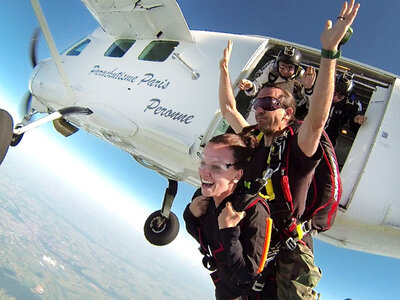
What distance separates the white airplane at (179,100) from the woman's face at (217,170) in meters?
1.96

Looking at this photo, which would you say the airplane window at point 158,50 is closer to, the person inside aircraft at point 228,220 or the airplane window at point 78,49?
the airplane window at point 78,49

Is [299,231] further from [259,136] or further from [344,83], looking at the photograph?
[344,83]

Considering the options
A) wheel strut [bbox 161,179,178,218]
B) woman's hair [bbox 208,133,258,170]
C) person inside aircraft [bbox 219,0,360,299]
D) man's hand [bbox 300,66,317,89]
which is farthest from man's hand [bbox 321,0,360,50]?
wheel strut [bbox 161,179,178,218]

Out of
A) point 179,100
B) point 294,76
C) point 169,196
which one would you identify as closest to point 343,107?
point 294,76

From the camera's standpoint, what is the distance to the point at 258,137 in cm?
234

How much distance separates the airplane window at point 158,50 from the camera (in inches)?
226

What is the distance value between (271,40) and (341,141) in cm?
193

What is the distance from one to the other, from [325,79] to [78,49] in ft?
26.0

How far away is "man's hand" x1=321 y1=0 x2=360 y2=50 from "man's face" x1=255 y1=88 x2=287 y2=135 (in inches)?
21.8

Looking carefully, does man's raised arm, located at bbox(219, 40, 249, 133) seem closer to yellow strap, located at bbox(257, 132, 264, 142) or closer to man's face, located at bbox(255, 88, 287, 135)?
yellow strap, located at bbox(257, 132, 264, 142)

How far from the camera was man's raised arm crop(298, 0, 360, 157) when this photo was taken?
1628 mm

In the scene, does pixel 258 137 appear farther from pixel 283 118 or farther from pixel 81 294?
pixel 81 294

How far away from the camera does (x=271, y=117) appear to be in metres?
2.15

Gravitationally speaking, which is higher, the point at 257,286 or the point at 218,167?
the point at 218,167
